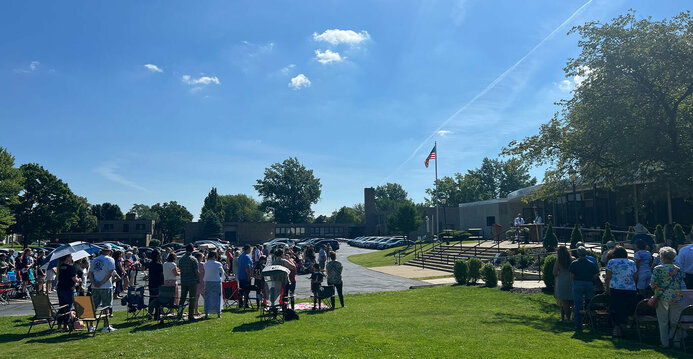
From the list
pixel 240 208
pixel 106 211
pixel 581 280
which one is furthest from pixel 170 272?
pixel 240 208

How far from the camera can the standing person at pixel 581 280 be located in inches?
352

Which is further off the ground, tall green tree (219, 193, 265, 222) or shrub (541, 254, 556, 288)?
tall green tree (219, 193, 265, 222)

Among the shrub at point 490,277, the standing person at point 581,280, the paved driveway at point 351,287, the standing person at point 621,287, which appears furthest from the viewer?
the shrub at point 490,277

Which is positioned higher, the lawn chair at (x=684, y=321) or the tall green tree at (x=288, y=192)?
the tall green tree at (x=288, y=192)

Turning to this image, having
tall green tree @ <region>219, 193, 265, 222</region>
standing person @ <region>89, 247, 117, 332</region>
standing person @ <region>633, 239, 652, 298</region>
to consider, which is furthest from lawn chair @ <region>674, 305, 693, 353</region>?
tall green tree @ <region>219, 193, 265, 222</region>

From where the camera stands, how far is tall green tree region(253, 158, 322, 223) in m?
102

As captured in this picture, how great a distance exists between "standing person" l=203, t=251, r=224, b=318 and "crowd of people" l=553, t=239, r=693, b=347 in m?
8.08

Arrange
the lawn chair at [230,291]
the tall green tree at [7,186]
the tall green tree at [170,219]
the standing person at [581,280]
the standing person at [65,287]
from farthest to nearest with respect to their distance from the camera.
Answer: the tall green tree at [170,219]
the tall green tree at [7,186]
the lawn chair at [230,291]
the standing person at [65,287]
the standing person at [581,280]

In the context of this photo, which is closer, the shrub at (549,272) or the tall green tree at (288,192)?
the shrub at (549,272)

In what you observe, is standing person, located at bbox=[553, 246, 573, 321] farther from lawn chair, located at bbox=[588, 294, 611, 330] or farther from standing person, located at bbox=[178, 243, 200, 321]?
standing person, located at bbox=[178, 243, 200, 321]

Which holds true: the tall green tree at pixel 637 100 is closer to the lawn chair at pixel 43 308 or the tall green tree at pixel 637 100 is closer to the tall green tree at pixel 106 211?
the lawn chair at pixel 43 308

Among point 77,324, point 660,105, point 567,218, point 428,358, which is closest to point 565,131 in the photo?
point 660,105

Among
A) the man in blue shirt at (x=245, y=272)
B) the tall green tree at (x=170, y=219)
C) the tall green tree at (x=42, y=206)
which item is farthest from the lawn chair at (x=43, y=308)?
the tall green tree at (x=170, y=219)

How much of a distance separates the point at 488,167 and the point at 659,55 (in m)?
95.9
